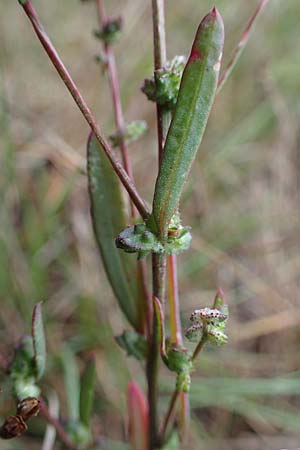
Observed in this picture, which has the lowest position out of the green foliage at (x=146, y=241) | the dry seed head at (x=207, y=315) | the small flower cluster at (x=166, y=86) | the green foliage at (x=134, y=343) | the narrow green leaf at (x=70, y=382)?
the narrow green leaf at (x=70, y=382)

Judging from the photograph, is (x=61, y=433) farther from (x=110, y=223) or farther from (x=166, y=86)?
(x=166, y=86)

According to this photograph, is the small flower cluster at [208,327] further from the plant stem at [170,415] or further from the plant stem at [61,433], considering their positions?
the plant stem at [61,433]

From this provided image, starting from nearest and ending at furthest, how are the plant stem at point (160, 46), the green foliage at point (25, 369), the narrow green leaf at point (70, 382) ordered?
1. the plant stem at point (160, 46)
2. the green foliage at point (25, 369)
3. the narrow green leaf at point (70, 382)

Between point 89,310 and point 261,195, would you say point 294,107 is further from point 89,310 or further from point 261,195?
point 89,310

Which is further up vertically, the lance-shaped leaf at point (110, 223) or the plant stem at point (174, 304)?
the lance-shaped leaf at point (110, 223)

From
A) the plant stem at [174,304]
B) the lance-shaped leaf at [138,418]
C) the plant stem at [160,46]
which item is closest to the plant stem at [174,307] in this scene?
the plant stem at [174,304]

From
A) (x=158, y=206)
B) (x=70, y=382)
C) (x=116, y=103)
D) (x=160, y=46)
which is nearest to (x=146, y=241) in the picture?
(x=158, y=206)

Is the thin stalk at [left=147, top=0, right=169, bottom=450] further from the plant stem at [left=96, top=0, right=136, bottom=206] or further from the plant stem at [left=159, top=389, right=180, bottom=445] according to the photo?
the plant stem at [left=96, top=0, right=136, bottom=206]

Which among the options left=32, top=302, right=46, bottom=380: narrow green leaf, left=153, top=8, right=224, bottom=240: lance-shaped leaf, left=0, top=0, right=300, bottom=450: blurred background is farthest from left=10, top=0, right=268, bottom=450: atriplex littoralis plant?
left=0, top=0, right=300, bottom=450: blurred background
